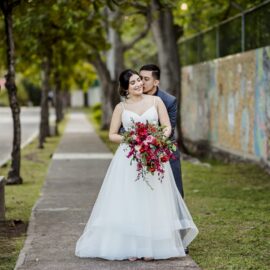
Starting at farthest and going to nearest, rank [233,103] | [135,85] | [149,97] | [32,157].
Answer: [32,157]
[233,103]
[149,97]
[135,85]

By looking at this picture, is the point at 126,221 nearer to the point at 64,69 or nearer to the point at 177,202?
the point at 177,202

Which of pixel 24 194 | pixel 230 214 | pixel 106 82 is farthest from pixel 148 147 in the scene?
pixel 106 82

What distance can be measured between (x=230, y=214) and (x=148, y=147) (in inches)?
126

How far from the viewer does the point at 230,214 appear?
10.2m

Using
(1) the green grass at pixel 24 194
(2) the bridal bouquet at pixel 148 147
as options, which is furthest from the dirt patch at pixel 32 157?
(2) the bridal bouquet at pixel 148 147

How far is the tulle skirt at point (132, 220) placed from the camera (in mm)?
7402

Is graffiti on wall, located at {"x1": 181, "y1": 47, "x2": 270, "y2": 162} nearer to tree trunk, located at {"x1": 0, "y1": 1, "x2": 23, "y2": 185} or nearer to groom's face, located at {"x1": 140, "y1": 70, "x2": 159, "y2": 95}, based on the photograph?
tree trunk, located at {"x1": 0, "y1": 1, "x2": 23, "y2": 185}

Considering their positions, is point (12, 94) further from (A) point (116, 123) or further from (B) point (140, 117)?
(B) point (140, 117)

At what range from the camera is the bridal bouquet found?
7328mm

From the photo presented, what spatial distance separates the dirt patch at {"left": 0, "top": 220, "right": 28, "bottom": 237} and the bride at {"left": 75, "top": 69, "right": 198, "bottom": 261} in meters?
1.54

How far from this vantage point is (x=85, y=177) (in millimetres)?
14656

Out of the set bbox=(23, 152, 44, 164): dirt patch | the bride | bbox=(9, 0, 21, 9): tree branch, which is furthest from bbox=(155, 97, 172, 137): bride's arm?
bbox=(23, 152, 44, 164): dirt patch

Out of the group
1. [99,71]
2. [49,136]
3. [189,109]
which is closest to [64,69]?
[99,71]

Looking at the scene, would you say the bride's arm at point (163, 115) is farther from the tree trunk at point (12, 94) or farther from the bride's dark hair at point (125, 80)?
the tree trunk at point (12, 94)
